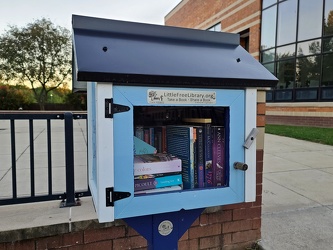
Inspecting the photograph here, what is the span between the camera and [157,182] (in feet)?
5.10

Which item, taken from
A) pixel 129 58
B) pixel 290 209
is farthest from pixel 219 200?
pixel 290 209

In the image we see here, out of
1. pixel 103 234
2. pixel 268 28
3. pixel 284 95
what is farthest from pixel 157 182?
pixel 268 28

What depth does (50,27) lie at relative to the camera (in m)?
24.1

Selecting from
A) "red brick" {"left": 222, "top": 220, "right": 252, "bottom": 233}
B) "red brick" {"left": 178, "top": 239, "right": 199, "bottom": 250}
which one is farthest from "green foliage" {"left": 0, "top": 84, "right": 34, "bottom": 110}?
"red brick" {"left": 222, "top": 220, "right": 252, "bottom": 233}

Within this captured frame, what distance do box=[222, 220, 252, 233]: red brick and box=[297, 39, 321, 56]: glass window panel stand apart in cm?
1220

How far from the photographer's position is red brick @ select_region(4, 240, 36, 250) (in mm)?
1878

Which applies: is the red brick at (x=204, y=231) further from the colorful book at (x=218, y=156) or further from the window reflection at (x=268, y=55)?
the window reflection at (x=268, y=55)

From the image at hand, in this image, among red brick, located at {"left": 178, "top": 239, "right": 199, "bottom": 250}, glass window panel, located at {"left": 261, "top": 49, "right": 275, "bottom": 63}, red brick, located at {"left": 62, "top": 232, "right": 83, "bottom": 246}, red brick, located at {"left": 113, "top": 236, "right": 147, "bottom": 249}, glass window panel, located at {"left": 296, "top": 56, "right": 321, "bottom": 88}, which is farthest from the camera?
glass window panel, located at {"left": 261, "top": 49, "right": 275, "bottom": 63}

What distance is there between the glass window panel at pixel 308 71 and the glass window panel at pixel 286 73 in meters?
0.27

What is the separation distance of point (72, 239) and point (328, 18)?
1352cm

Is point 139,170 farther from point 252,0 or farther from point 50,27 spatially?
point 50,27

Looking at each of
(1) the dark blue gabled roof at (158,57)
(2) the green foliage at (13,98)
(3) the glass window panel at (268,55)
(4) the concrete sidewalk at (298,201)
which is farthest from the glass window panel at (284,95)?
(2) the green foliage at (13,98)

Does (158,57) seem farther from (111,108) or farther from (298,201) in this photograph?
(298,201)

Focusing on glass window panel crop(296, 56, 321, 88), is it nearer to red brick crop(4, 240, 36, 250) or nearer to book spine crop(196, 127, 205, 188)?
book spine crop(196, 127, 205, 188)
